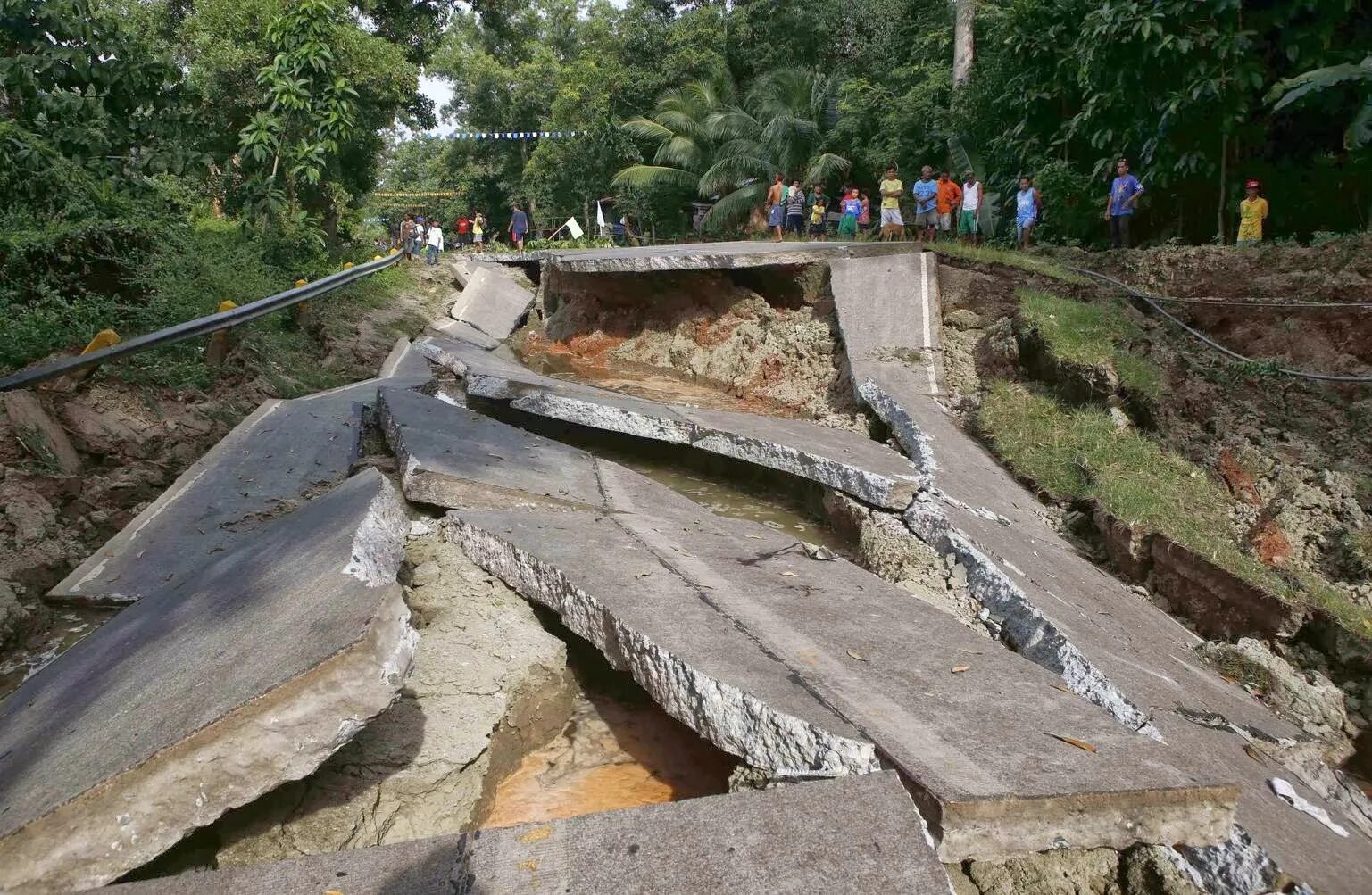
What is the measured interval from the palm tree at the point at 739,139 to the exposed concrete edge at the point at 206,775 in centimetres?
1858

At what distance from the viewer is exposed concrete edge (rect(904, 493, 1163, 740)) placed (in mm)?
3014

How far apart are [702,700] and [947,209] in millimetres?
11935

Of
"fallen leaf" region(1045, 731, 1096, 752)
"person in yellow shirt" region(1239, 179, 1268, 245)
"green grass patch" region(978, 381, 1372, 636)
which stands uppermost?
"person in yellow shirt" region(1239, 179, 1268, 245)

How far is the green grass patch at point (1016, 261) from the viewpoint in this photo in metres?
7.94

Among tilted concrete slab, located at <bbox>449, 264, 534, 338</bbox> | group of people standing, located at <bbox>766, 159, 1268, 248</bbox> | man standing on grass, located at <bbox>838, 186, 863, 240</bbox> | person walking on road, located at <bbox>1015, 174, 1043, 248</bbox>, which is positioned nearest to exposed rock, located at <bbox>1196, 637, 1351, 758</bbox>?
group of people standing, located at <bbox>766, 159, 1268, 248</bbox>

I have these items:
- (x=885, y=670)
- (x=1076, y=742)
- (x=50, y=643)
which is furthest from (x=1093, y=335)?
(x=50, y=643)

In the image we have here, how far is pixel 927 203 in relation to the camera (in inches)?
504

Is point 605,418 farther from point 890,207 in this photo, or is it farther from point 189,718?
point 890,207

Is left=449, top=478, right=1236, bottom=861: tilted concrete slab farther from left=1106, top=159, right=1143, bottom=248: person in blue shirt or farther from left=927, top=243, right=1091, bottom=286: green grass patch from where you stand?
left=1106, top=159, right=1143, bottom=248: person in blue shirt

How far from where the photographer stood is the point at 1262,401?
5965 mm

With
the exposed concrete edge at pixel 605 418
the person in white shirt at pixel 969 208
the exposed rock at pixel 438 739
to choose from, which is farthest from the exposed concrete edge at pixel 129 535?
the person in white shirt at pixel 969 208

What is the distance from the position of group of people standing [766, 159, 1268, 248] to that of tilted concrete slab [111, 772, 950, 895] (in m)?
7.89

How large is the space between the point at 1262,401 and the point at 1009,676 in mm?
4360

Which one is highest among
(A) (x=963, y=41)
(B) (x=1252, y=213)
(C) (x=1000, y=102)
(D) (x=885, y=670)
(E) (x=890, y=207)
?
(A) (x=963, y=41)
